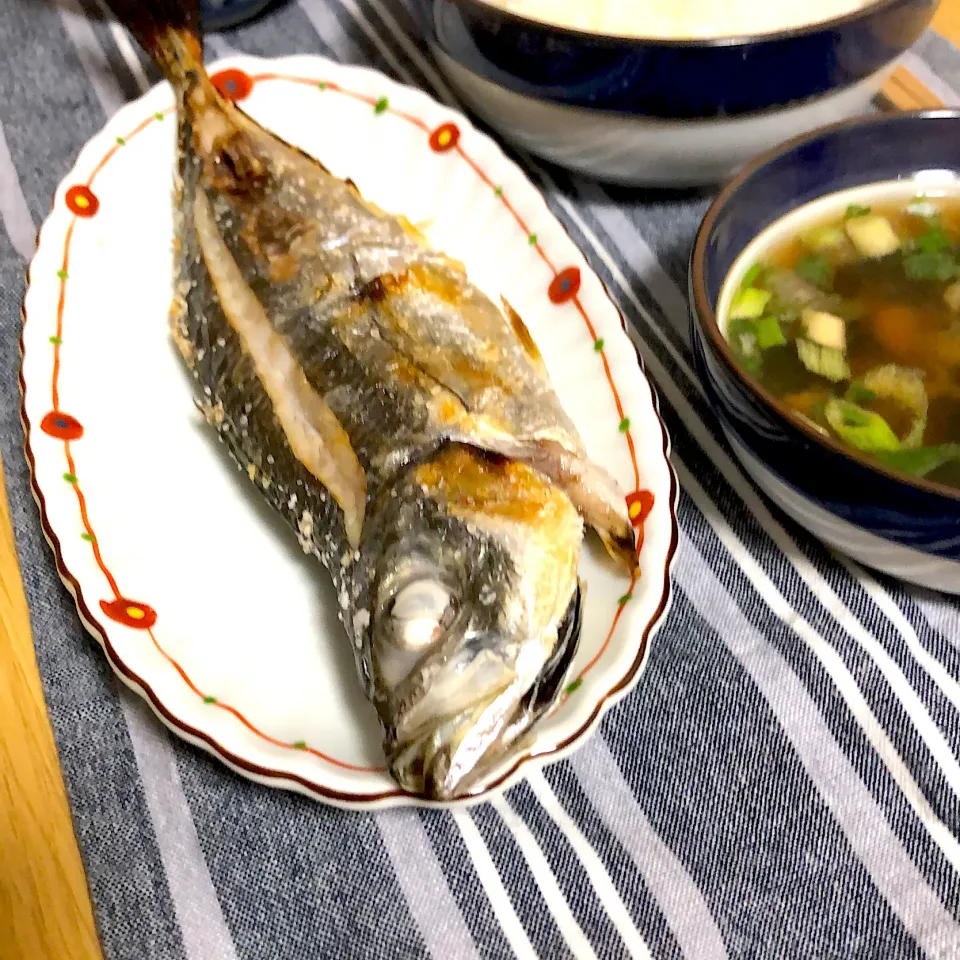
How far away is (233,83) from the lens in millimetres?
1123

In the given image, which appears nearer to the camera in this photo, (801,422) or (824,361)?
(801,422)

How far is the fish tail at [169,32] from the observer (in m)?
1.08

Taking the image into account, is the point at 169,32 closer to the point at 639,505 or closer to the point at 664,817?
the point at 639,505

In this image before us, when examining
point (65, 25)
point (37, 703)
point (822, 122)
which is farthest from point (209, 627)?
point (65, 25)

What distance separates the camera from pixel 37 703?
31.9 inches

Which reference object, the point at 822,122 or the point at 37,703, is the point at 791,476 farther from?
the point at 37,703

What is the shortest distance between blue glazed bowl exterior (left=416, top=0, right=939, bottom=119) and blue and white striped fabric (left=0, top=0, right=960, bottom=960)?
41 centimetres

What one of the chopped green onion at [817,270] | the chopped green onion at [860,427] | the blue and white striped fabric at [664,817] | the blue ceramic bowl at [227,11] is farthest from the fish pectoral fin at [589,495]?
the blue ceramic bowl at [227,11]

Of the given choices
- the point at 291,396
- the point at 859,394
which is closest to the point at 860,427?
the point at 859,394

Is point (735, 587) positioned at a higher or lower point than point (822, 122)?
lower

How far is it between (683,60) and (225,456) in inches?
24.3

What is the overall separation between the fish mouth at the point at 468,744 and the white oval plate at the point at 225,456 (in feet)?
0.13

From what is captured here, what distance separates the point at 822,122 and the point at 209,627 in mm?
851

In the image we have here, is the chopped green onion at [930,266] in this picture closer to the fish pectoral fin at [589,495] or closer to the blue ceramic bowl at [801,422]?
the blue ceramic bowl at [801,422]
